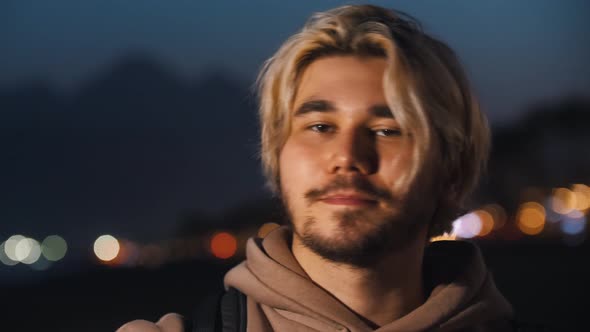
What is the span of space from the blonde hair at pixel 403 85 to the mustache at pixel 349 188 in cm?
12

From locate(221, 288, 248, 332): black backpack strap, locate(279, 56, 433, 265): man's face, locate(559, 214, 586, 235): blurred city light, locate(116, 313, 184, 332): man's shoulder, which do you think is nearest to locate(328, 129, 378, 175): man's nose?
Answer: locate(279, 56, 433, 265): man's face

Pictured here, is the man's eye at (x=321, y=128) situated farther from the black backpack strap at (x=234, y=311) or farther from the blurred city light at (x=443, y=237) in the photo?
the blurred city light at (x=443, y=237)

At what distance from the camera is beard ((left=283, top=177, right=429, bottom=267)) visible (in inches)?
157

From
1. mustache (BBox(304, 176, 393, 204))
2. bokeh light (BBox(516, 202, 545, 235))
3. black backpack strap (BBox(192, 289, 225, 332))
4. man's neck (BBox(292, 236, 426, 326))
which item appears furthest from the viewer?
bokeh light (BBox(516, 202, 545, 235))

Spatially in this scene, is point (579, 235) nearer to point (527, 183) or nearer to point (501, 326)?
point (527, 183)

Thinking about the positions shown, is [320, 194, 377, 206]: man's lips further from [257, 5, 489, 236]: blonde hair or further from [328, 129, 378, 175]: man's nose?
[257, 5, 489, 236]: blonde hair

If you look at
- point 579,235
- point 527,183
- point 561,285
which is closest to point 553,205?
point 527,183

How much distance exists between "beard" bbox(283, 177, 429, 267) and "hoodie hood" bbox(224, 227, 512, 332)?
0.43 ft

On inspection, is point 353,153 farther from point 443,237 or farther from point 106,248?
point 106,248

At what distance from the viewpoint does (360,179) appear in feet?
13.2

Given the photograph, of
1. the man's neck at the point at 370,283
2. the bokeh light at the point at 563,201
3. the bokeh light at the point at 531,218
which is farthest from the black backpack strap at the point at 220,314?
the bokeh light at the point at 563,201

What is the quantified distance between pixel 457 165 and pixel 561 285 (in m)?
36.5

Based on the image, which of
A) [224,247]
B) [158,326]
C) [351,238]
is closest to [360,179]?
[351,238]

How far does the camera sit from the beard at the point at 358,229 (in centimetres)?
399
